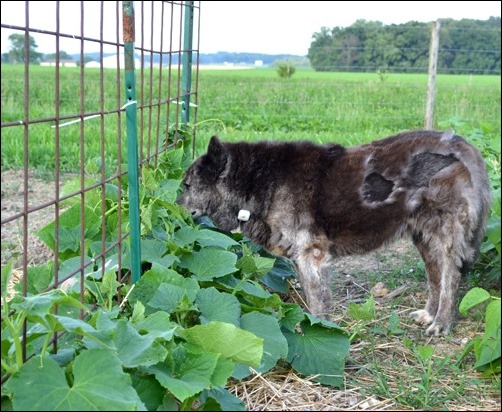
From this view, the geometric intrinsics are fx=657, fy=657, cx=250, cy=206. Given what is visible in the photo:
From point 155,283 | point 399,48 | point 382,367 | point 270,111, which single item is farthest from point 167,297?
point 399,48

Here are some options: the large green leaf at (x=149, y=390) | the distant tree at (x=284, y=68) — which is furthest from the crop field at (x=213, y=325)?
the distant tree at (x=284, y=68)

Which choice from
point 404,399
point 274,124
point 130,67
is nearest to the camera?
point 404,399

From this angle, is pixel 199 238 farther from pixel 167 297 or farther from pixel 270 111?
pixel 270 111

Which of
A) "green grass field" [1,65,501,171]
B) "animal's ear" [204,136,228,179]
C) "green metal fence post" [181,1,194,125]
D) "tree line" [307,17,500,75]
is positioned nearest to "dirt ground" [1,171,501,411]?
"animal's ear" [204,136,228,179]

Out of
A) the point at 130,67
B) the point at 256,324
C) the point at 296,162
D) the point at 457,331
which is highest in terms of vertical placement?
the point at 130,67

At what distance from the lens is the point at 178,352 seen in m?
2.58

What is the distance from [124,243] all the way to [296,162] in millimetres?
1387

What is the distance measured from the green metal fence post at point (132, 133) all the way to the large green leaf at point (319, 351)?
888 millimetres

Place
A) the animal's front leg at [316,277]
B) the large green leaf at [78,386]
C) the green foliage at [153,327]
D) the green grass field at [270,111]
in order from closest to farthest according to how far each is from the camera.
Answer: the large green leaf at [78,386]
the green foliage at [153,327]
the animal's front leg at [316,277]
the green grass field at [270,111]

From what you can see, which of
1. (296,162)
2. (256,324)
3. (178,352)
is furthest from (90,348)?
(296,162)

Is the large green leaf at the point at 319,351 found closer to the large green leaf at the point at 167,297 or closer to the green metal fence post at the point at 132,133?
the large green leaf at the point at 167,297

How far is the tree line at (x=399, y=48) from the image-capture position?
18438mm

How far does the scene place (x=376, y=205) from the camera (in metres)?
4.29

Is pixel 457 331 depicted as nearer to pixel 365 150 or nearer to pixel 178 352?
pixel 365 150
